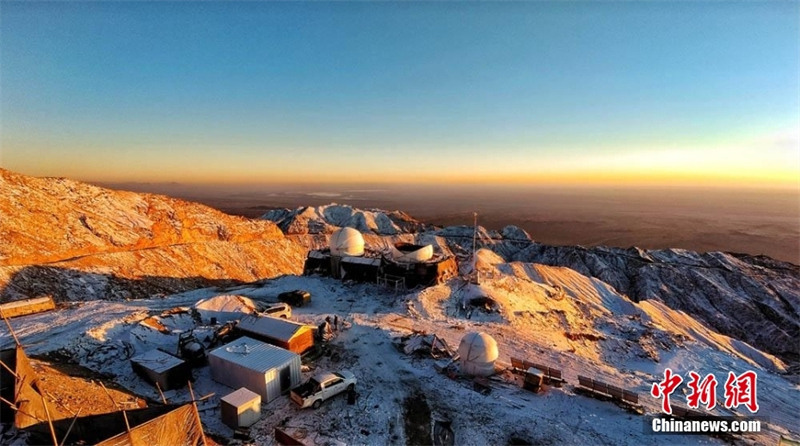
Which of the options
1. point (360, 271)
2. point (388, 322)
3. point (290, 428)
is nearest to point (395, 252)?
point (360, 271)

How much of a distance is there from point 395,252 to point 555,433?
2411 cm

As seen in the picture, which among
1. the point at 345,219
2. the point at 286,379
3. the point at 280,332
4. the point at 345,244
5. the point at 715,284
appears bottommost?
the point at 715,284

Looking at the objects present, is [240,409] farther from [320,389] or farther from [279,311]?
[279,311]

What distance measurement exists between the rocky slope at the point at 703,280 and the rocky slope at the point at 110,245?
19.6 m

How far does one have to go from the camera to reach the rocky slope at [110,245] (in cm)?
3538

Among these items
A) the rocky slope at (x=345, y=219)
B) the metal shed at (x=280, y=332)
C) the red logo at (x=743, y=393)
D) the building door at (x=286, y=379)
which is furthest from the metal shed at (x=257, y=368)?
the rocky slope at (x=345, y=219)

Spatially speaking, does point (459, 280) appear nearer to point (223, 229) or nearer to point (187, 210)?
point (223, 229)

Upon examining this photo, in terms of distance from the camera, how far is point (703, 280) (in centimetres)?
6512

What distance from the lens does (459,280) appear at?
3722 cm

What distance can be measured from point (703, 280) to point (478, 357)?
68.5m

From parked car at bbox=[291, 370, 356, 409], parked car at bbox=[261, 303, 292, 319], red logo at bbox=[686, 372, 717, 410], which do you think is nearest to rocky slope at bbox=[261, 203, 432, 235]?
parked car at bbox=[261, 303, 292, 319]

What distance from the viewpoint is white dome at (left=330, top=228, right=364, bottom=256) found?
38.9m

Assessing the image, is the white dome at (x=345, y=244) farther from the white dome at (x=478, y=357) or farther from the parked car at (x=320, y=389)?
the parked car at (x=320, y=389)

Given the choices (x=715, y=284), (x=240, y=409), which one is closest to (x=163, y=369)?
(x=240, y=409)
